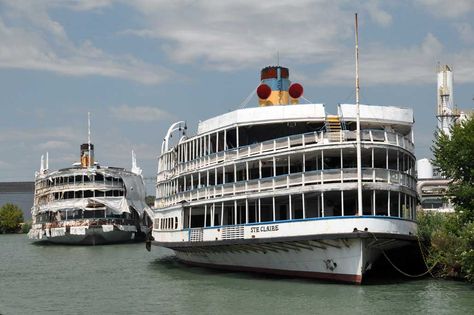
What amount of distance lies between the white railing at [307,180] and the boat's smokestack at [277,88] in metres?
5.48

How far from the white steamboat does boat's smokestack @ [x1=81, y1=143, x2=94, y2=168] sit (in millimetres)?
43149

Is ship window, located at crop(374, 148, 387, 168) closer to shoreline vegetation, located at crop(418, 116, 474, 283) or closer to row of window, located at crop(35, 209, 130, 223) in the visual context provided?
shoreline vegetation, located at crop(418, 116, 474, 283)

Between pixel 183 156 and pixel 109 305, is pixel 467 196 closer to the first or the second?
pixel 109 305

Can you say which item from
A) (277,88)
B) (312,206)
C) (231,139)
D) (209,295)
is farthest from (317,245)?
(277,88)

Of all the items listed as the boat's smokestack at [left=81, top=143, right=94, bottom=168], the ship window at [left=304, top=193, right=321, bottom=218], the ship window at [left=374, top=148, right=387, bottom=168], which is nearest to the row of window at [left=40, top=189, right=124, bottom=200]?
the boat's smokestack at [left=81, top=143, right=94, bottom=168]

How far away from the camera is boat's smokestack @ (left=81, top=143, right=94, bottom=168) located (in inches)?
3059

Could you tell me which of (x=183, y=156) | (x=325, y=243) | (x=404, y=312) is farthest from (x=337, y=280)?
(x=183, y=156)

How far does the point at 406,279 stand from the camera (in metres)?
29.2

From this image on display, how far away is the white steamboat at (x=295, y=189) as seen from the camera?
26.7 metres

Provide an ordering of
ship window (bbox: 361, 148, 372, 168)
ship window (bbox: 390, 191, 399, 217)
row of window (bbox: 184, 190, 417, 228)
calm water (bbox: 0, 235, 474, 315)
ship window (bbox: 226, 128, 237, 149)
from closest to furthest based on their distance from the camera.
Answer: calm water (bbox: 0, 235, 474, 315) < ship window (bbox: 361, 148, 372, 168) < row of window (bbox: 184, 190, 417, 228) < ship window (bbox: 390, 191, 399, 217) < ship window (bbox: 226, 128, 237, 149)

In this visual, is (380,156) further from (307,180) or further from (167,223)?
(167,223)

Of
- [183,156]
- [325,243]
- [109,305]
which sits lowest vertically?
[109,305]

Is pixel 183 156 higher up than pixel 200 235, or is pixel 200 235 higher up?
pixel 183 156

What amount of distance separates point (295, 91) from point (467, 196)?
11923 millimetres
